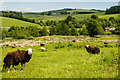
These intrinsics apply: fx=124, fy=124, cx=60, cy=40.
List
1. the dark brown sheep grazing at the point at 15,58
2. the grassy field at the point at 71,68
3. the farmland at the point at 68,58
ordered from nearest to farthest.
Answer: the grassy field at the point at 71,68 → the farmland at the point at 68,58 → the dark brown sheep grazing at the point at 15,58

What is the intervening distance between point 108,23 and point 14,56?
169 m

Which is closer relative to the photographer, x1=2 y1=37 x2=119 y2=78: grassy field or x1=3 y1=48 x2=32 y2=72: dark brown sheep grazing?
x1=2 y1=37 x2=119 y2=78: grassy field

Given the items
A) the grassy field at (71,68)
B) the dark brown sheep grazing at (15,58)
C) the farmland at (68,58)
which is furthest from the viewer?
the dark brown sheep grazing at (15,58)

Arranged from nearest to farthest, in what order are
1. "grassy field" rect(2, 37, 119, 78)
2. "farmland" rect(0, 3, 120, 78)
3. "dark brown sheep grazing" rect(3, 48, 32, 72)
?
"grassy field" rect(2, 37, 119, 78) < "farmland" rect(0, 3, 120, 78) < "dark brown sheep grazing" rect(3, 48, 32, 72)

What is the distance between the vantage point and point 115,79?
285 inches

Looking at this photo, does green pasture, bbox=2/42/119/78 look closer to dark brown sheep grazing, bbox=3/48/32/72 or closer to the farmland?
the farmland

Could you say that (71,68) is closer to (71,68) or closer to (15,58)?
(71,68)

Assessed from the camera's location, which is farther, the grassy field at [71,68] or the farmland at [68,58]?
the farmland at [68,58]

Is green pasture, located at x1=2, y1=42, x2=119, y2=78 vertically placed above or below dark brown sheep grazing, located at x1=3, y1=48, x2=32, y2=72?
below

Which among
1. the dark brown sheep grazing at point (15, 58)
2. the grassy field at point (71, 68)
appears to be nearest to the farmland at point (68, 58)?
the grassy field at point (71, 68)

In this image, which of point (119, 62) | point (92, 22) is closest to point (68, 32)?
point (92, 22)

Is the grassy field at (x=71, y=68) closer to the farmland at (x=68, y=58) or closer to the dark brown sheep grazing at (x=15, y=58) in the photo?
the farmland at (x=68, y=58)

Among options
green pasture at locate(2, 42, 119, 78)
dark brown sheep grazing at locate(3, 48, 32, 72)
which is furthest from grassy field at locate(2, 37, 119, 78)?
dark brown sheep grazing at locate(3, 48, 32, 72)

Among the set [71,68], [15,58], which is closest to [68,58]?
[71,68]
